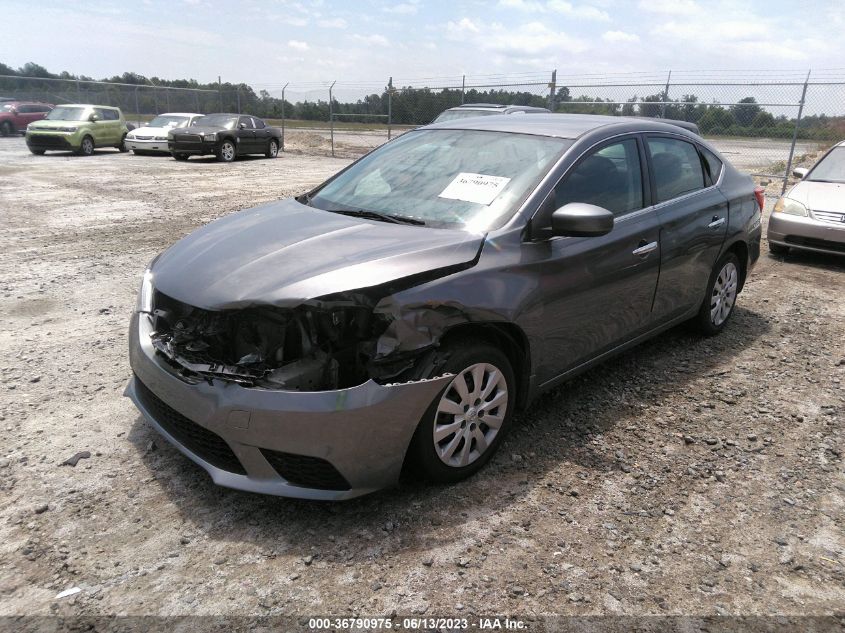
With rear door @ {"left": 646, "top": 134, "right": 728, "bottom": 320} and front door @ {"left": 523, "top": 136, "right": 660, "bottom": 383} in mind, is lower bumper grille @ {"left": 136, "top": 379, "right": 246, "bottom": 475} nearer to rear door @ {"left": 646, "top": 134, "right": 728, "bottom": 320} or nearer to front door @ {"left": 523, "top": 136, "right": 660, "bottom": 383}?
front door @ {"left": 523, "top": 136, "right": 660, "bottom": 383}

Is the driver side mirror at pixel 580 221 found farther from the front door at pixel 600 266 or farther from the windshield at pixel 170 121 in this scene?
the windshield at pixel 170 121

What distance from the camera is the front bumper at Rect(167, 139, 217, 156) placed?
1886 cm

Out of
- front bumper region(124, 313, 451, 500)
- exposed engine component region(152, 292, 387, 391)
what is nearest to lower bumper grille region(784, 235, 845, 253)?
front bumper region(124, 313, 451, 500)

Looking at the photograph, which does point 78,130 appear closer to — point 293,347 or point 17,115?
point 17,115

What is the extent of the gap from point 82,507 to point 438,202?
226 centimetres

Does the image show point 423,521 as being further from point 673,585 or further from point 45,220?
point 45,220

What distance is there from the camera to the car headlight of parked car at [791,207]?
764 cm

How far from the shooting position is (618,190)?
12.4 ft

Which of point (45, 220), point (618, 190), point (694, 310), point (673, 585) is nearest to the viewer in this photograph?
point (673, 585)

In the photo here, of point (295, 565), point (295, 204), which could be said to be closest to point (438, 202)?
point (295, 204)

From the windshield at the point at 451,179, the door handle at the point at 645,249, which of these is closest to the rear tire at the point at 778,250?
the door handle at the point at 645,249

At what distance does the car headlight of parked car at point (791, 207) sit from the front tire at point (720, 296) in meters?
3.24

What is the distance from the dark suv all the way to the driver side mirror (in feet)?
58.9

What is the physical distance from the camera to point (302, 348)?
2623mm
